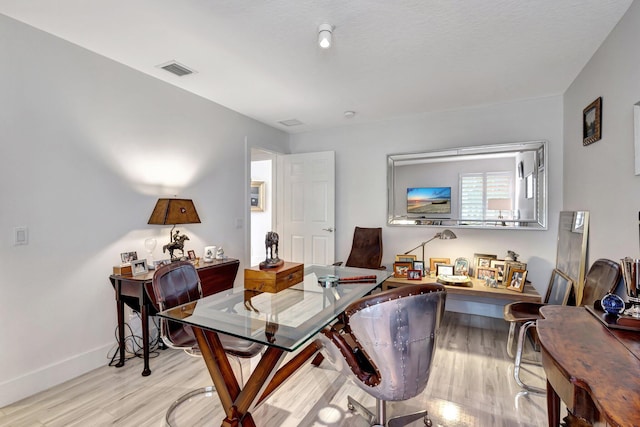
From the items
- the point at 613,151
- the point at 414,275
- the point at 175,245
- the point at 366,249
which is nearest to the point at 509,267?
the point at 414,275

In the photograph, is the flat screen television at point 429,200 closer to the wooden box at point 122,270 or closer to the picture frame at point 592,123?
the picture frame at point 592,123

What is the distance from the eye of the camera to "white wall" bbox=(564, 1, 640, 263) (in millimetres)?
1857

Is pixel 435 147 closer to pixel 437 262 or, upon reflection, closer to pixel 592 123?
pixel 437 262

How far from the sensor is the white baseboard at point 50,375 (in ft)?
6.63

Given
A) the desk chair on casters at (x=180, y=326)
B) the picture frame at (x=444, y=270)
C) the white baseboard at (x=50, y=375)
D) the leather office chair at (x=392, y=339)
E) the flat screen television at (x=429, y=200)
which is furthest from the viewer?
the flat screen television at (x=429, y=200)

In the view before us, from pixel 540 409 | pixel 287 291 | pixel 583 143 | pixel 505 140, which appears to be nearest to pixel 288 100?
pixel 287 291

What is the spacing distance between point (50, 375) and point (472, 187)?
14.1 feet

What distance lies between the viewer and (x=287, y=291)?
2.11 meters

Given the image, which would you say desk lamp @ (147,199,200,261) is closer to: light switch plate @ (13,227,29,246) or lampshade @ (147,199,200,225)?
lampshade @ (147,199,200,225)

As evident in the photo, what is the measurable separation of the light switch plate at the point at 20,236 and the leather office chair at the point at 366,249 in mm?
3181

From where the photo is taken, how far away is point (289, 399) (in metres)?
2.06

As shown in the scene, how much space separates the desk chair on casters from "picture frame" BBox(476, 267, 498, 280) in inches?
101

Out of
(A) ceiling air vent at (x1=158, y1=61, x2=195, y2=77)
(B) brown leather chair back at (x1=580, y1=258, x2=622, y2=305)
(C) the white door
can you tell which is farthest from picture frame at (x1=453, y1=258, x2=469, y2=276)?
(A) ceiling air vent at (x1=158, y1=61, x2=195, y2=77)

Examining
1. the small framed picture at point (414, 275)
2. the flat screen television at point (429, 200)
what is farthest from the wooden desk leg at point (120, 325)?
the flat screen television at point (429, 200)
